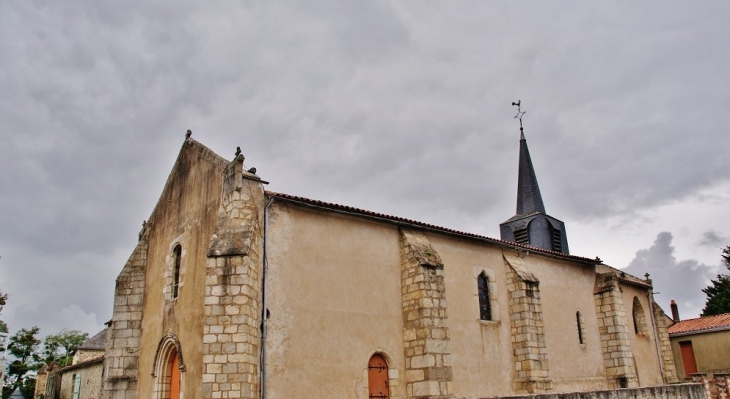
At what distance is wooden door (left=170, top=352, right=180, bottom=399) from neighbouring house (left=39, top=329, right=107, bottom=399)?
6.11 meters

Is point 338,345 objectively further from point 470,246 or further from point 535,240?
point 535,240

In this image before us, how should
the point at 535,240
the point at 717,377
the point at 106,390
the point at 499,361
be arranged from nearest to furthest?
the point at 106,390
the point at 499,361
the point at 717,377
the point at 535,240

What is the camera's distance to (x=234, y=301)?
1152 centimetres

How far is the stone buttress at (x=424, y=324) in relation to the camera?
13.8 metres

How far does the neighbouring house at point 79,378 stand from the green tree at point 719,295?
3632 centimetres

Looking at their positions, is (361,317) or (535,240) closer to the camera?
(361,317)

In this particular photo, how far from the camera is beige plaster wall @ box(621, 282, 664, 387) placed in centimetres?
2189

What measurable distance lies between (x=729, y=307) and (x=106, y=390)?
3674cm

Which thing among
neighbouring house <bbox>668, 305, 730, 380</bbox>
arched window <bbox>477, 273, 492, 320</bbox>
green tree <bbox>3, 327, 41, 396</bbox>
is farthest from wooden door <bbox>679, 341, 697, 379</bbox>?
green tree <bbox>3, 327, 41, 396</bbox>

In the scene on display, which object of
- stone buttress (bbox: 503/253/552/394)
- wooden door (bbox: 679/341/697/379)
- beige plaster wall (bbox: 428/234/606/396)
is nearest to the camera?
beige plaster wall (bbox: 428/234/606/396)

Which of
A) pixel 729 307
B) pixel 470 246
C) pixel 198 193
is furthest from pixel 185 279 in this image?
pixel 729 307

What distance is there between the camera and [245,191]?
1297 cm

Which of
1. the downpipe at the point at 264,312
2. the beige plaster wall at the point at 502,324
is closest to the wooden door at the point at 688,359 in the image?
the beige plaster wall at the point at 502,324

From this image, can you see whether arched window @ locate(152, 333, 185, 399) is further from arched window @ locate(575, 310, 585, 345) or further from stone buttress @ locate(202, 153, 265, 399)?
arched window @ locate(575, 310, 585, 345)
